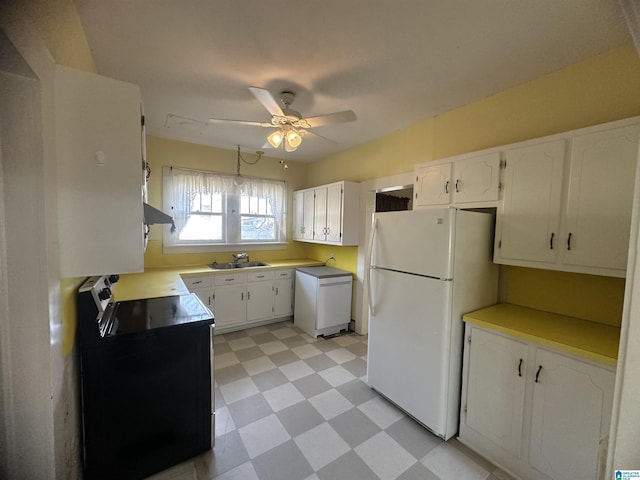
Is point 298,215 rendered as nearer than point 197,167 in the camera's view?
No

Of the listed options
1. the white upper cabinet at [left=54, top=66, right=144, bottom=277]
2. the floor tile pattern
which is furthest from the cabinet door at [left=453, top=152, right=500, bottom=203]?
the white upper cabinet at [left=54, top=66, right=144, bottom=277]

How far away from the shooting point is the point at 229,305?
3.45 meters

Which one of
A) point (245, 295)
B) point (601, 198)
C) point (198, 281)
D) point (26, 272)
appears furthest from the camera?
point (245, 295)

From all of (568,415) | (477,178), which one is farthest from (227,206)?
(568,415)

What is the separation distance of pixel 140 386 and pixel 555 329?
2.50m

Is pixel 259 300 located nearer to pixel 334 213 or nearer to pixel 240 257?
pixel 240 257

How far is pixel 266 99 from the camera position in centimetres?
173

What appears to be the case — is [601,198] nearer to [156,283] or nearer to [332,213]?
[332,213]

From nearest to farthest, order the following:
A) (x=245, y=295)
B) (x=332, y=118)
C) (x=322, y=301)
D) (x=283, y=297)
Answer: (x=332, y=118)
(x=322, y=301)
(x=245, y=295)
(x=283, y=297)

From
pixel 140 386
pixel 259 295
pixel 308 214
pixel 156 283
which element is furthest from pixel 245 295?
pixel 140 386

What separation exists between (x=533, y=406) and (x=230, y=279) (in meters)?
3.16

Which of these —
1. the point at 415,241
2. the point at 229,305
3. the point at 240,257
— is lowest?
the point at 229,305

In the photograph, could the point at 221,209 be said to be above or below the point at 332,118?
below

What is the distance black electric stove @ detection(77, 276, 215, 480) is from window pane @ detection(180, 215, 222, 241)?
2041 millimetres
